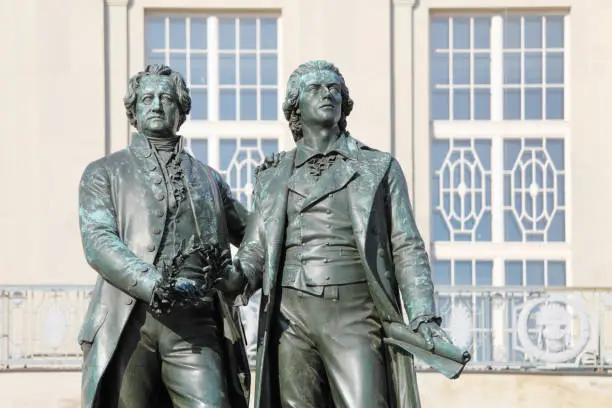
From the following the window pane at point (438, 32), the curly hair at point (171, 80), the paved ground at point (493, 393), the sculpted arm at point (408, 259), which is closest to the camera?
the sculpted arm at point (408, 259)

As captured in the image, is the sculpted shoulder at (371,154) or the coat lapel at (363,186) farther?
the sculpted shoulder at (371,154)

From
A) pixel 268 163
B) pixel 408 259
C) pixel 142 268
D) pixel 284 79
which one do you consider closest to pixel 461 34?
pixel 284 79

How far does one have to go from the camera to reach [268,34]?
28531 millimetres

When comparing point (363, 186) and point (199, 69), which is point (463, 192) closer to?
point (199, 69)

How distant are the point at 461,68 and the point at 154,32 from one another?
3081mm

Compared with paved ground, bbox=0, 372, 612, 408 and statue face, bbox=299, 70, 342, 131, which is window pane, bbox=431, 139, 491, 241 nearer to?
paved ground, bbox=0, 372, 612, 408

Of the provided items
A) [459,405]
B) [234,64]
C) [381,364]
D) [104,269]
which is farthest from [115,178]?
[234,64]

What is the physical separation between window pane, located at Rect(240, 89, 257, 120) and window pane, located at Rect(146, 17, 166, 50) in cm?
96

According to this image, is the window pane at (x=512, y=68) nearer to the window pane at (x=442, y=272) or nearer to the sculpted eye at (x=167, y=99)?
the window pane at (x=442, y=272)

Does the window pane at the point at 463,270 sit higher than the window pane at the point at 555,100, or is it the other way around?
the window pane at the point at 555,100

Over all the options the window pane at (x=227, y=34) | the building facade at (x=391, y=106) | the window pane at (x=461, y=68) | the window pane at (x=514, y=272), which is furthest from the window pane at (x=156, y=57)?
the window pane at (x=514, y=272)

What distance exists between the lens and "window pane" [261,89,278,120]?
28.4 meters

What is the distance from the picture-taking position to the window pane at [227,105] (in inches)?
1112

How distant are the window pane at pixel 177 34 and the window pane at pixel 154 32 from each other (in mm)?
92
